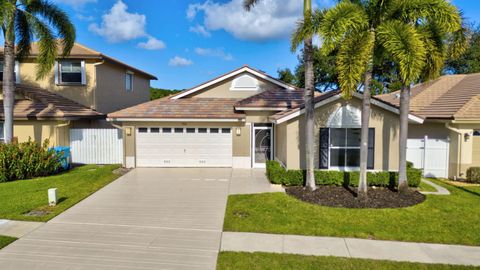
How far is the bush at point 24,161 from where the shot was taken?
43.0ft

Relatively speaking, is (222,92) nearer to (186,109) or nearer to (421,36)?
(186,109)

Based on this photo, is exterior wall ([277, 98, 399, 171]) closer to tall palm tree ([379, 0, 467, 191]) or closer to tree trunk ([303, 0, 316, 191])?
tree trunk ([303, 0, 316, 191])

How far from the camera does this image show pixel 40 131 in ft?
55.3

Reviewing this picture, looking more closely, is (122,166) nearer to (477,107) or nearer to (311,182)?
(311,182)

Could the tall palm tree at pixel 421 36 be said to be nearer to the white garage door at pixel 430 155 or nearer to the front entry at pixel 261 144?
the white garage door at pixel 430 155

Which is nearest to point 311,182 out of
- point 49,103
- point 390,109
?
point 390,109

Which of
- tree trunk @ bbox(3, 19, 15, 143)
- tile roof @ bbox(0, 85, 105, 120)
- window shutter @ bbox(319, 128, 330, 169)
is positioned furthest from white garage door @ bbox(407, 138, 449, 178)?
tree trunk @ bbox(3, 19, 15, 143)

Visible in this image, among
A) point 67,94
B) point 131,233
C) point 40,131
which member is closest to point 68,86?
point 67,94

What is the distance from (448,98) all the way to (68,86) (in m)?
21.4

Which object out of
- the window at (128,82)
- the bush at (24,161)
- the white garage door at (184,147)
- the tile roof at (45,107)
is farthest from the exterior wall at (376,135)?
the window at (128,82)

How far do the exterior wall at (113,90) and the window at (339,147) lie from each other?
46.5ft

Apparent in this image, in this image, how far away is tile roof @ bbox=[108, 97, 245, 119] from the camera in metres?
16.0

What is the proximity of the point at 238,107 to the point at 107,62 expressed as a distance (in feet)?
33.0

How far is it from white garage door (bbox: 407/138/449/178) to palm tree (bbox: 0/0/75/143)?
17078 mm
